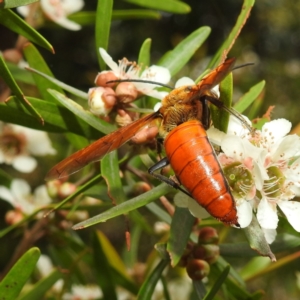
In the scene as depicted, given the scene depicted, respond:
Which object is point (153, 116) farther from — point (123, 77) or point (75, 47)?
point (75, 47)

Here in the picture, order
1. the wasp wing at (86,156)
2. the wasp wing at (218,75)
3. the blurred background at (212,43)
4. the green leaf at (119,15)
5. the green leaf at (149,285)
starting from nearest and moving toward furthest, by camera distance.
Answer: the wasp wing at (218,75) < the wasp wing at (86,156) < the green leaf at (149,285) < the green leaf at (119,15) < the blurred background at (212,43)

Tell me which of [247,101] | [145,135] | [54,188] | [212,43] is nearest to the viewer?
[145,135]

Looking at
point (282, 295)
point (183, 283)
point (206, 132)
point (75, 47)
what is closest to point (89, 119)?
point (206, 132)

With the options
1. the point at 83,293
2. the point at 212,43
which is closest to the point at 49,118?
the point at 83,293

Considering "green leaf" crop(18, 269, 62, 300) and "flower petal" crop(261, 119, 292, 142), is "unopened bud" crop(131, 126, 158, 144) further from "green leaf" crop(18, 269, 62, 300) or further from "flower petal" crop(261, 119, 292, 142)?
"green leaf" crop(18, 269, 62, 300)

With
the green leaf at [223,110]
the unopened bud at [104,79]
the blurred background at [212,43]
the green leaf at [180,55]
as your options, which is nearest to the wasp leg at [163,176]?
the green leaf at [223,110]

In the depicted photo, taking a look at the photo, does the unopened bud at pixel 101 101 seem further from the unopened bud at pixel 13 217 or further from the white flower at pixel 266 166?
the unopened bud at pixel 13 217

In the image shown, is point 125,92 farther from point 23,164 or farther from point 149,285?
point 23,164

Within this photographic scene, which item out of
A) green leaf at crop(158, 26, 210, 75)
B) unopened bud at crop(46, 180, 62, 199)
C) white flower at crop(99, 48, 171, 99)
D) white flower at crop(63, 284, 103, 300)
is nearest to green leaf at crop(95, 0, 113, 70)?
white flower at crop(99, 48, 171, 99)
